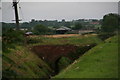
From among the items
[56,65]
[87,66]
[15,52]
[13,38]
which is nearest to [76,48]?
[56,65]

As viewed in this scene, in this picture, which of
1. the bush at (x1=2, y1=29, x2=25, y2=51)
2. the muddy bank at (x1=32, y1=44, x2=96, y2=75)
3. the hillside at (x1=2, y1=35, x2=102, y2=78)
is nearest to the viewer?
the bush at (x1=2, y1=29, x2=25, y2=51)

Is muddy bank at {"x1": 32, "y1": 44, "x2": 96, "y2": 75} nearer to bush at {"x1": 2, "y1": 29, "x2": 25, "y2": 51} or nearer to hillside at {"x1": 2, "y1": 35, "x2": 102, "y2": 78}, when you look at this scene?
hillside at {"x1": 2, "y1": 35, "x2": 102, "y2": 78}

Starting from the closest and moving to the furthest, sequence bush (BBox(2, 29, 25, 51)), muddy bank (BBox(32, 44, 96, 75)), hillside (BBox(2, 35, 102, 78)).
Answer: bush (BBox(2, 29, 25, 51)) < hillside (BBox(2, 35, 102, 78)) < muddy bank (BBox(32, 44, 96, 75))

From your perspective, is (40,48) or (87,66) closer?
(87,66)

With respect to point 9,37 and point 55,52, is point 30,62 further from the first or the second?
point 9,37

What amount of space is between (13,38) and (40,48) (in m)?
21.9

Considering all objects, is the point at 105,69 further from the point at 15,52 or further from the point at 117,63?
the point at 15,52

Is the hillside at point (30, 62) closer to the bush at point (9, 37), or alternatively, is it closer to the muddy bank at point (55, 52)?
the muddy bank at point (55, 52)

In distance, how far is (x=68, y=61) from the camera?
120 feet

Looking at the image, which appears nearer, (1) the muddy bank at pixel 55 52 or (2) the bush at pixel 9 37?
(2) the bush at pixel 9 37

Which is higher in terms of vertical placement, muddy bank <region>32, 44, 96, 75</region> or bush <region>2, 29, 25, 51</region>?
bush <region>2, 29, 25, 51</region>

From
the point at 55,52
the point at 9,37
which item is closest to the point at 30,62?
the point at 55,52

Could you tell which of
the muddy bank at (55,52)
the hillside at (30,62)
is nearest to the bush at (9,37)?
the hillside at (30,62)

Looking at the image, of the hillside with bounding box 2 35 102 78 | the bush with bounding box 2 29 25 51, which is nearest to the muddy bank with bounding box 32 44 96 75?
the hillside with bounding box 2 35 102 78
